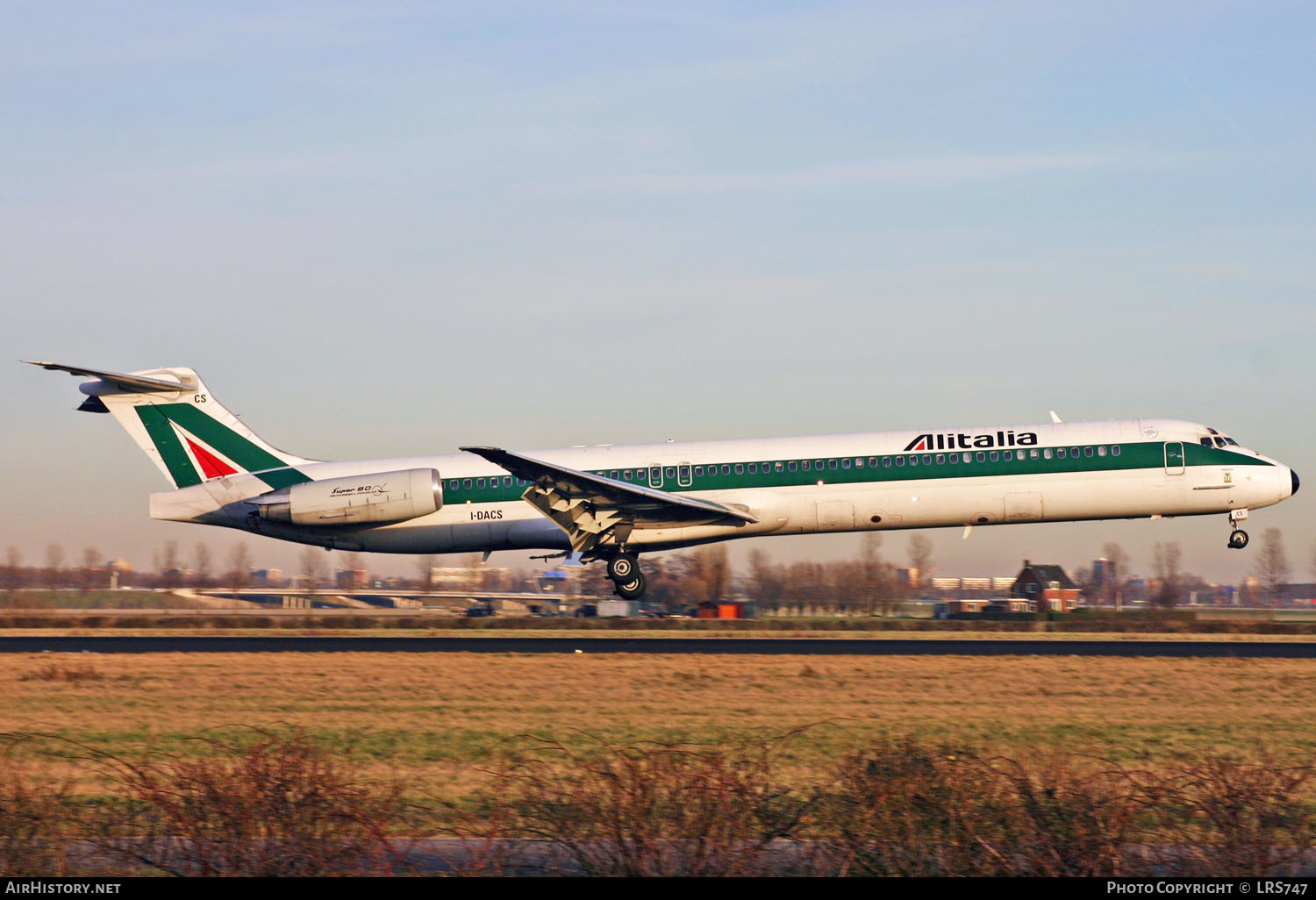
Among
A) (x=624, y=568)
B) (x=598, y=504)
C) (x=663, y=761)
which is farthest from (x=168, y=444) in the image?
(x=663, y=761)

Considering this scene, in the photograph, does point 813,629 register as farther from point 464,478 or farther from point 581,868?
point 581,868

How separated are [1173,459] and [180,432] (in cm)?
2731

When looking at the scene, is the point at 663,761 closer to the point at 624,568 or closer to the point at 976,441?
the point at 976,441

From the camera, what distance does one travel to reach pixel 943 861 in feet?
28.5

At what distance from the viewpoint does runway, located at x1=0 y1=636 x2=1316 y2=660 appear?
2722 cm

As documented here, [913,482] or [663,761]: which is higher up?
[913,482]

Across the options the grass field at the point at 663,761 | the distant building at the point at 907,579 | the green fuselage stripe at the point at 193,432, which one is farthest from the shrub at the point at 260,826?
the distant building at the point at 907,579

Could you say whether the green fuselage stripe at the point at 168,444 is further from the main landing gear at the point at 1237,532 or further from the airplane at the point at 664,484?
the main landing gear at the point at 1237,532

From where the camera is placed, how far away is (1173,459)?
106 ft

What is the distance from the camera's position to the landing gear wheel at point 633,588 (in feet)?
113

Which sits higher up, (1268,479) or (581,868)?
(1268,479)

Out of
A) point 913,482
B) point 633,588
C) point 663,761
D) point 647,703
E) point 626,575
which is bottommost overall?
point 647,703

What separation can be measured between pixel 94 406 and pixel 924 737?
28326 mm
